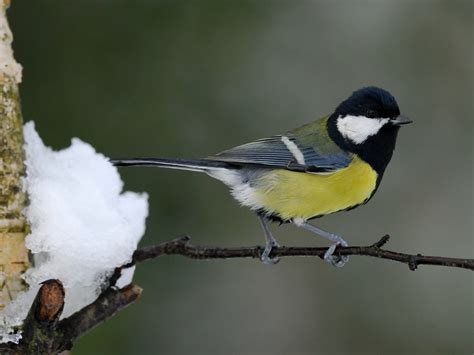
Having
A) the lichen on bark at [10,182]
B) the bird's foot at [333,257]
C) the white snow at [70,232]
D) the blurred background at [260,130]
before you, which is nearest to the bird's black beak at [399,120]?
the bird's foot at [333,257]

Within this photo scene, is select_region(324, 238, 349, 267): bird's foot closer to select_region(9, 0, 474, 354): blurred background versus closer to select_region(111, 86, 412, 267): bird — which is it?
select_region(111, 86, 412, 267): bird

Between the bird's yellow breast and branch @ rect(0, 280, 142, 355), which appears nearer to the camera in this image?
branch @ rect(0, 280, 142, 355)

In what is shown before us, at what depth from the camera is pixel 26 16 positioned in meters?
2.92

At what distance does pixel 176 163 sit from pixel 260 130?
1.73m

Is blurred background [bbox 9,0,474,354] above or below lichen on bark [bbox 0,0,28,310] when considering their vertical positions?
above

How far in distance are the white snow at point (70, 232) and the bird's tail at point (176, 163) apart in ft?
0.23

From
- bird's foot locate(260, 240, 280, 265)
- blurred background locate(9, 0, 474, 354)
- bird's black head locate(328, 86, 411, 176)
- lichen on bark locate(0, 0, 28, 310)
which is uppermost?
blurred background locate(9, 0, 474, 354)

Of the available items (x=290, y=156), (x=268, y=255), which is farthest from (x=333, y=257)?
(x=290, y=156)

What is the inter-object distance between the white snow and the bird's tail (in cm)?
7

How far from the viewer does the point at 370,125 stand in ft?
6.64

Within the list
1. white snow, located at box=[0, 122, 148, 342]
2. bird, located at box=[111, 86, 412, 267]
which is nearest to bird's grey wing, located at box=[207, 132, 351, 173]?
bird, located at box=[111, 86, 412, 267]

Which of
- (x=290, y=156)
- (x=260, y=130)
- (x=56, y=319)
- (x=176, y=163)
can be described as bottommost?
(x=56, y=319)

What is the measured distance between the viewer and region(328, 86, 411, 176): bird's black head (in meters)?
1.97

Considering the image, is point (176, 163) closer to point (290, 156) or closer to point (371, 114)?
point (290, 156)
